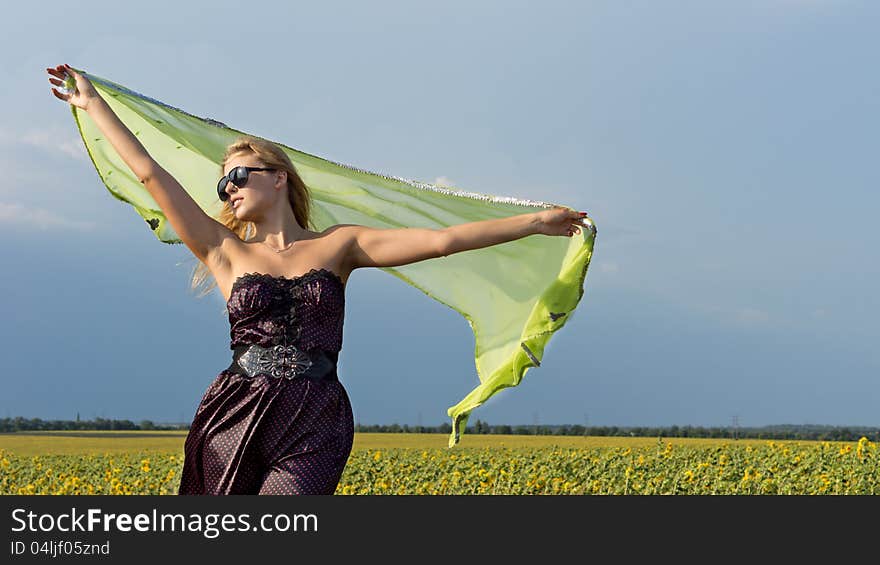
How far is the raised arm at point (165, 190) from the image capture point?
4.02m

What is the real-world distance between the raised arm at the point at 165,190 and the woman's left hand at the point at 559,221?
1370 mm

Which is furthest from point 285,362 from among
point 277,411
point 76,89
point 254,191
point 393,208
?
point 76,89

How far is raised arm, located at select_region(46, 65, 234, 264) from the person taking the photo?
13.2ft

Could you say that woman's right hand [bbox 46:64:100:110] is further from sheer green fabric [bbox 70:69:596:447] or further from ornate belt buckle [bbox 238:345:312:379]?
ornate belt buckle [bbox 238:345:312:379]

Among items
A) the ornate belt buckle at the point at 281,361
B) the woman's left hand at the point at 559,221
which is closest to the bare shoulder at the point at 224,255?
the ornate belt buckle at the point at 281,361

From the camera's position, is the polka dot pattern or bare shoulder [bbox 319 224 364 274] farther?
bare shoulder [bbox 319 224 364 274]

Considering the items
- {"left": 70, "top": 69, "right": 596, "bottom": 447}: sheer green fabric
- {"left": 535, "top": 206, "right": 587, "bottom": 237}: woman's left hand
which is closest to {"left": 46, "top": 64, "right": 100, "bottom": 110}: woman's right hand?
{"left": 70, "top": 69, "right": 596, "bottom": 447}: sheer green fabric

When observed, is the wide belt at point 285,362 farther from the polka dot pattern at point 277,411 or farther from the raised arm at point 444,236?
the raised arm at point 444,236

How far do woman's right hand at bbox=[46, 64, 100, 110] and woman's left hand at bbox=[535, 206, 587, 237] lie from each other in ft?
6.80

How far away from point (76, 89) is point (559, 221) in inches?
89.9

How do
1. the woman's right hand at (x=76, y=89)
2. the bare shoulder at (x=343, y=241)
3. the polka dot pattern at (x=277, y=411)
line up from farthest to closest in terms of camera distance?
the woman's right hand at (x=76, y=89) < the bare shoulder at (x=343, y=241) < the polka dot pattern at (x=277, y=411)

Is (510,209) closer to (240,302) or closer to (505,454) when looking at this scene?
(240,302)

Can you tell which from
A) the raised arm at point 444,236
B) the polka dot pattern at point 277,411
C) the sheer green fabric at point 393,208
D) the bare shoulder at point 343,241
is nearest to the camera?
the polka dot pattern at point 277,411

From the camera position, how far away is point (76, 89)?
4352mm
